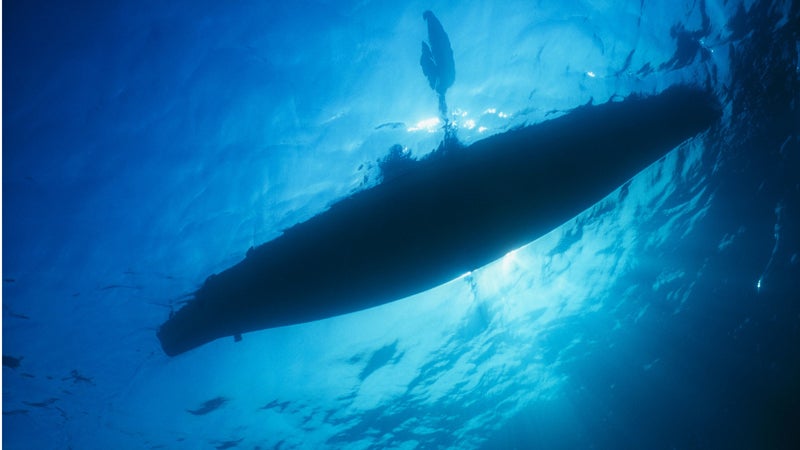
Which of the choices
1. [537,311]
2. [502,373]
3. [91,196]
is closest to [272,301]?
[91,196]

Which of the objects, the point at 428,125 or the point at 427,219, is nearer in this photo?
the point at 427,219

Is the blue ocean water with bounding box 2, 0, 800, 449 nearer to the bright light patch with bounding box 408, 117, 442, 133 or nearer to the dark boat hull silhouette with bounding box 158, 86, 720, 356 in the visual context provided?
the bright light patch with bounding box 408, 117, 442, 133

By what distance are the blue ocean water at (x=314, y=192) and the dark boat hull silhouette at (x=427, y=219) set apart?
142cm

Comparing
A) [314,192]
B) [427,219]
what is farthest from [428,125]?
[314,192]

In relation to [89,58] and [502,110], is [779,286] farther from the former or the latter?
[89,58]

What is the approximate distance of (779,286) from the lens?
16000 millimetres

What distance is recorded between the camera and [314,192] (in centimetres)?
647

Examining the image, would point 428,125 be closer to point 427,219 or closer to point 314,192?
point 427,219

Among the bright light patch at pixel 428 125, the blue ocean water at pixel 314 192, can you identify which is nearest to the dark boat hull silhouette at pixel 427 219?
the bright light patch at pixel 428 125

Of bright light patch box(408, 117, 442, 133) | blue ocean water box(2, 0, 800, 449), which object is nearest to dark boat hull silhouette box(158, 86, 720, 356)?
bright light patch box(408, 117, 442, 133)

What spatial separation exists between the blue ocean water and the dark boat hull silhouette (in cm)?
142

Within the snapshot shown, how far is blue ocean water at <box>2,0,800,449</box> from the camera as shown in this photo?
5102 millimetres

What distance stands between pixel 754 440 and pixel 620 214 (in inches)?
772

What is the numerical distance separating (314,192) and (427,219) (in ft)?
8.05
